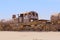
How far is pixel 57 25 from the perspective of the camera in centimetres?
954

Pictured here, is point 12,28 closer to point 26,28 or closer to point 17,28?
point 17,28

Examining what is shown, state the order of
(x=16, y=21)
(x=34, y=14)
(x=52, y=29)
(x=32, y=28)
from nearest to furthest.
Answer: (x=52, y=29) < (x=32, y=28) < (x=16, y=21) < (x=34, y=14)

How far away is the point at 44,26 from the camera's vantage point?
957cm

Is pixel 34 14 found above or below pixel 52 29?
above

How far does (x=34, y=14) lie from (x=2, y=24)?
2731 mm

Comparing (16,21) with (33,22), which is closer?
(33,22)

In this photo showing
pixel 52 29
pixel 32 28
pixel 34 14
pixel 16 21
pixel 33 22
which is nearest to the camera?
pixel 52 29

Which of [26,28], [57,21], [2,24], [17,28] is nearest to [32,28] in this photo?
[26,28]

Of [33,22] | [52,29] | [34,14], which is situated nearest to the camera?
[52,29]

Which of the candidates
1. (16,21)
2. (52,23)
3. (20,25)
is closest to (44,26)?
(52,23)

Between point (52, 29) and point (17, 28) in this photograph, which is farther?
point (17, 28)

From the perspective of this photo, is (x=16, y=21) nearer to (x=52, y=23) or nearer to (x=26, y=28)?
(x=26, y=28)

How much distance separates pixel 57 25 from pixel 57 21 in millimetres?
530

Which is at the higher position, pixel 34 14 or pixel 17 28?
pixel 34 14
